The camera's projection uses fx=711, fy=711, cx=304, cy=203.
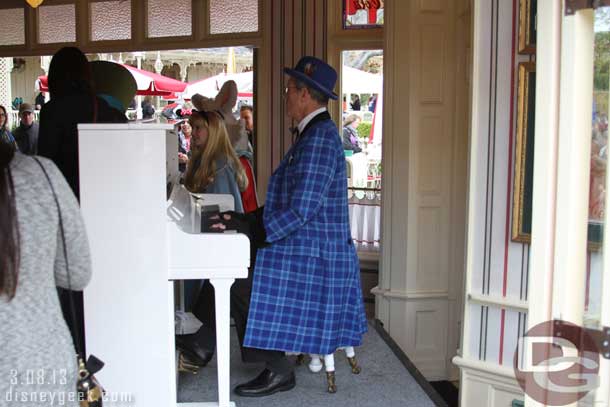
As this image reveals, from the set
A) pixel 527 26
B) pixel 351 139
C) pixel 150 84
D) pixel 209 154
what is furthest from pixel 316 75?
pixel 150 84

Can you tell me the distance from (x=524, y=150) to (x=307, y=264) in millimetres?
1008

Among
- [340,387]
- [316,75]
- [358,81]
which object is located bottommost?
[340,387]

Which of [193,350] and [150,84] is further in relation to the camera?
[150,84]

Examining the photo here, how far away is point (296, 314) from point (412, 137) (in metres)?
2.01

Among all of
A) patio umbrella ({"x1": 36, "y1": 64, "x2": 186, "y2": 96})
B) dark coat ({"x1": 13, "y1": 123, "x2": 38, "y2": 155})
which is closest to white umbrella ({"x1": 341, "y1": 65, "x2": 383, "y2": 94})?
dark coat ({"x1": 13, "y1": 123, "x2": 38, "y2": 155})

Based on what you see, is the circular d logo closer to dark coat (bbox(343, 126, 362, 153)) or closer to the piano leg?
the piano leg

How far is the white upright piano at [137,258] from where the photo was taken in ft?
8.41

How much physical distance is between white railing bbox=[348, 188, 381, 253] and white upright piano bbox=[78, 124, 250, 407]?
347 cm

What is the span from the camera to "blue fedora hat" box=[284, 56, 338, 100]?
3.05m

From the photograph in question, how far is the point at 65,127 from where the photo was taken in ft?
8.99

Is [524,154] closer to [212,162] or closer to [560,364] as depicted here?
[560,364]

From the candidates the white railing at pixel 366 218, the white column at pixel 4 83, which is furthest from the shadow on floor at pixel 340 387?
the white column at pixel 4 83

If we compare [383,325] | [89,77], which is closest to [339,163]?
[89,77]

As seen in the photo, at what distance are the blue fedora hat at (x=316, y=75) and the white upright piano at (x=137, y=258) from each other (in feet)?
2.38
